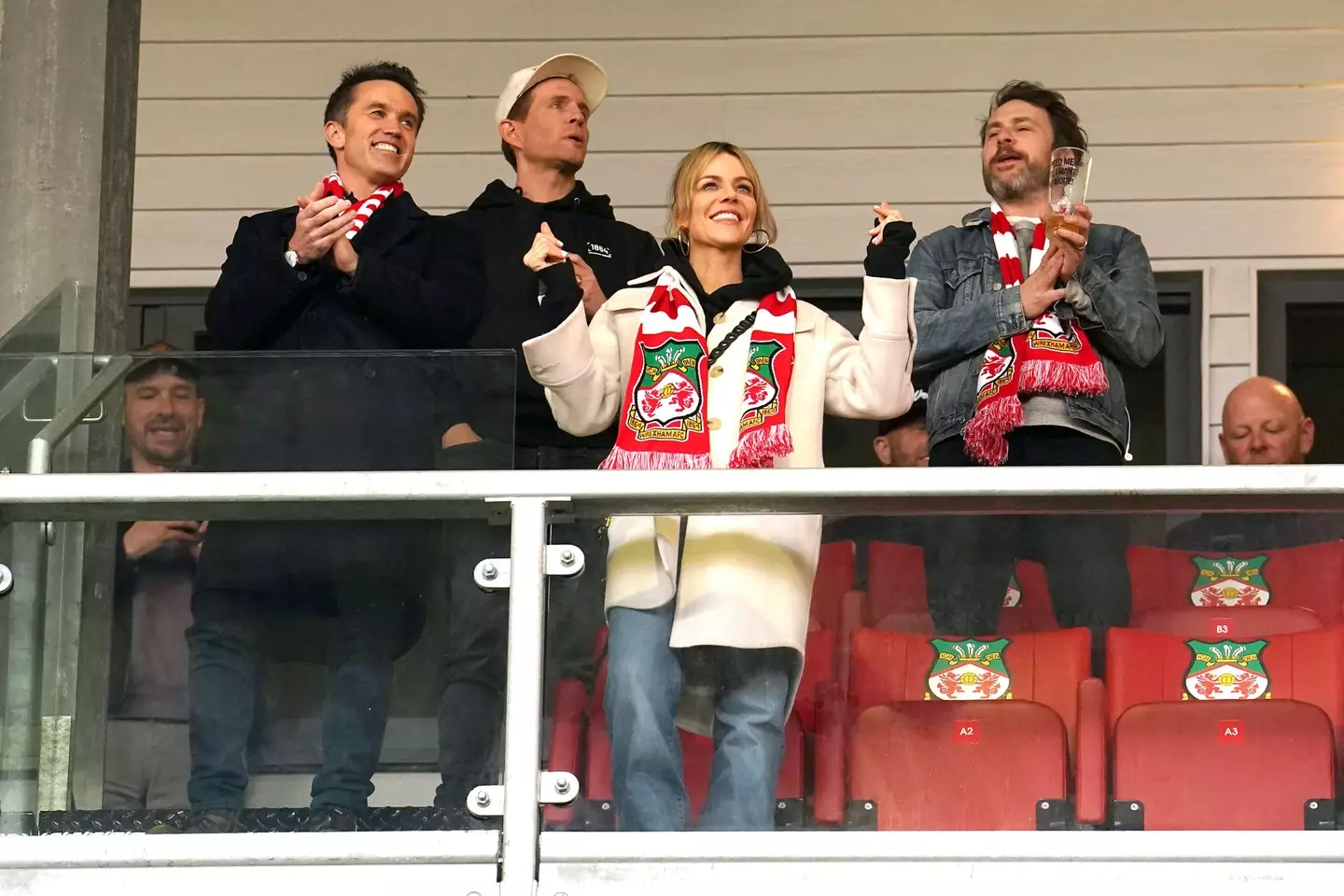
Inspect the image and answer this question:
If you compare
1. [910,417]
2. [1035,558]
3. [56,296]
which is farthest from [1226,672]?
[56,296]

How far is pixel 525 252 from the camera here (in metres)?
5.89

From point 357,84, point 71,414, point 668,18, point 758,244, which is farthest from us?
point 668,18

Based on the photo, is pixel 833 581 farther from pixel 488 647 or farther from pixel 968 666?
pixel 488 647

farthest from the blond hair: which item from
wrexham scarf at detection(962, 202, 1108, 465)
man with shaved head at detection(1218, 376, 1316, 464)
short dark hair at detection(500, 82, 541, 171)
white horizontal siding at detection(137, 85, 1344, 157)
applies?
white horizontal siding at detection(137, 85, 1344, 157)

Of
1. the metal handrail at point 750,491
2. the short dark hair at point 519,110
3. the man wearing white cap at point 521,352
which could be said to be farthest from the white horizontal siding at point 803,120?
the metal handrail at point 750,491

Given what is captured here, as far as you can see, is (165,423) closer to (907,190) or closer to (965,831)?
(965,831)

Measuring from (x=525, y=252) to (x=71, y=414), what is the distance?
1696 mm

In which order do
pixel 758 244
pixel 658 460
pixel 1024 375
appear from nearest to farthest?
pixel 658 460 → pixel 758 244 → pixel 1024 375

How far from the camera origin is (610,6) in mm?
8055

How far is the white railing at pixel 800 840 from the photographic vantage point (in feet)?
13.7

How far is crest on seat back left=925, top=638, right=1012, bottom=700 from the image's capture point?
423cm

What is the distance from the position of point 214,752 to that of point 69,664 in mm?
363

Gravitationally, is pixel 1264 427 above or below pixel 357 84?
below

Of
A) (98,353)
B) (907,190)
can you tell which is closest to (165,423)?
(98,353)
